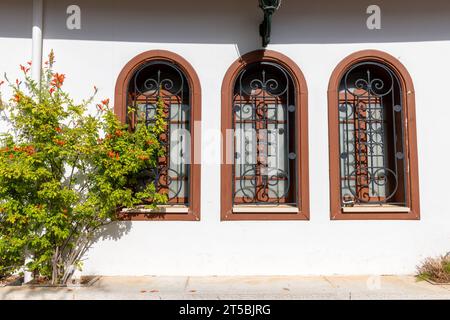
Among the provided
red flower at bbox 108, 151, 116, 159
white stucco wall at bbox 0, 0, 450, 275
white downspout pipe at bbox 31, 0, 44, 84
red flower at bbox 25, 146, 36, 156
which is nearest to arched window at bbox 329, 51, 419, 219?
white stucco wall at bbox 0, 0, 450, 275

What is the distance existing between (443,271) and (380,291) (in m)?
0.99

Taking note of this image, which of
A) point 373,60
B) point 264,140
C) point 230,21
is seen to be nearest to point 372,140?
point 373,60

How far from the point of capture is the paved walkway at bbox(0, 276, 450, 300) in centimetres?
393

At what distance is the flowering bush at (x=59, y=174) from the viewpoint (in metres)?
4.14

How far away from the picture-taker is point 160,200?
4.41 meters

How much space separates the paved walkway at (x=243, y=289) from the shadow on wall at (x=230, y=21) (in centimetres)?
297

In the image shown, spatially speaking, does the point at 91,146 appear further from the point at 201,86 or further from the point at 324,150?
the point at 324,150

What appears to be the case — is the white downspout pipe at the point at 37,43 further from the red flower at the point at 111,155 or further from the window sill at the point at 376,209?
the window sill at the point at 376,209

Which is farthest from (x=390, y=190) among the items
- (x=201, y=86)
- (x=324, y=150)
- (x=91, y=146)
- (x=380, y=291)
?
(x=91, y=146)

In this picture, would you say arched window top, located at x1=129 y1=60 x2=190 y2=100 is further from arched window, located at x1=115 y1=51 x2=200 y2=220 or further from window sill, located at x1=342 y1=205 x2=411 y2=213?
window sill, located at x1=342 y1=205 x2=411 y2=213

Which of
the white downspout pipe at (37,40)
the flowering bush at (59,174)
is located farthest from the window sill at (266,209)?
the white downspout pipe at (37,40)

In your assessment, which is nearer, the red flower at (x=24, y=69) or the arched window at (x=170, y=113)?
the red flower at (x=24, y=69)

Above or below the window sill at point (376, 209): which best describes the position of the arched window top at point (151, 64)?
above

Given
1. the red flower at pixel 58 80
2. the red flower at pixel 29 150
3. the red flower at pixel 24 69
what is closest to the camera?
the red flower at pixel 29 150
